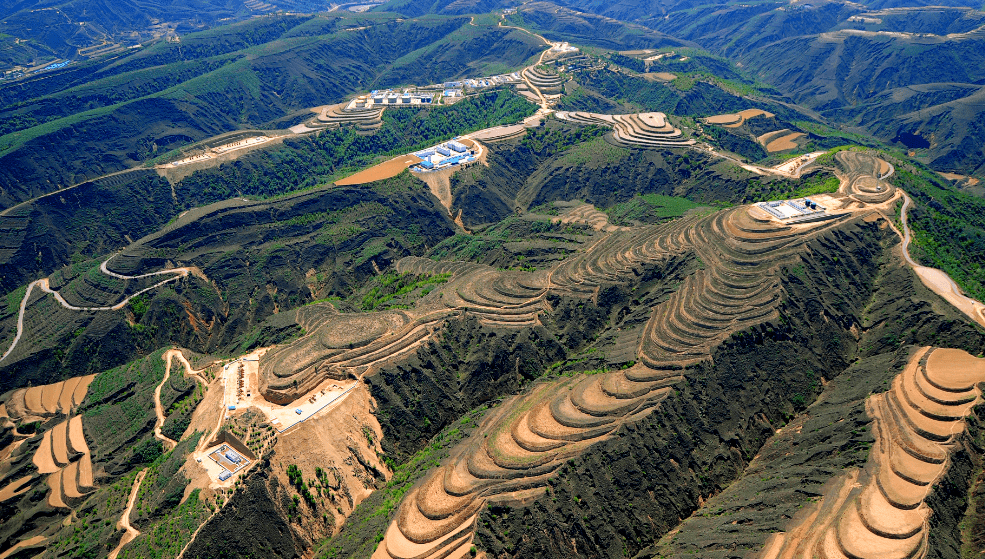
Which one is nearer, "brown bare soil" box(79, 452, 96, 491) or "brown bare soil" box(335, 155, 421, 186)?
"brown bare soil" box(79, 452, 96, 491)

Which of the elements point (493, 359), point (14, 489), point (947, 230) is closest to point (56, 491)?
point (14, 489)

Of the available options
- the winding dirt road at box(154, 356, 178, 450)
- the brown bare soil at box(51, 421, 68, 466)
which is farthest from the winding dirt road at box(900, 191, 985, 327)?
the brown bare soil at box(51, 421, 68, 466)

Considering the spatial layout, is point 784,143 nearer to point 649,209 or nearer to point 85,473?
point 649,209

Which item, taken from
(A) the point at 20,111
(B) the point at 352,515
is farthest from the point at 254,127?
(B) the point at 352,515

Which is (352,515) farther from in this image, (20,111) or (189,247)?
(20,111)

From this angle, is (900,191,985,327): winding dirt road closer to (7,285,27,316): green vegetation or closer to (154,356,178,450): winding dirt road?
(154,356,178,450): winding dirt road

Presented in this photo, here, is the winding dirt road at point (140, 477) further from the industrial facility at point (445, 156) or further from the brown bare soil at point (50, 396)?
the industrial facility at point (445, 156)

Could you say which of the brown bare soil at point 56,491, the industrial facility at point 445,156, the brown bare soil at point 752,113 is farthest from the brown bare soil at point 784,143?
the brown bare soil at point 56,491
